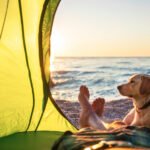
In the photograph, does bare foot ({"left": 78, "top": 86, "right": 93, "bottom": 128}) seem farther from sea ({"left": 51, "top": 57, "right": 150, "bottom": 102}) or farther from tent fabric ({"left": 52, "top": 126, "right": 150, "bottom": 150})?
sea ({"left": 51, "top": 57, "right": 150, "bottom": 102})

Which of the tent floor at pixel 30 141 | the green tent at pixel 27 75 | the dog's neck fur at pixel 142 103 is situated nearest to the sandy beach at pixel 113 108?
the green tent at pixel 27 75

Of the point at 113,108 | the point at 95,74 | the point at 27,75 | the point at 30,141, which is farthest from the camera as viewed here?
the point at 95,74

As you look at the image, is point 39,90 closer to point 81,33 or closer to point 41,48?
point 41,48

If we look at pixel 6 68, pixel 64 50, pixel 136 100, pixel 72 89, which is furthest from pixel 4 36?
pixel 64 50

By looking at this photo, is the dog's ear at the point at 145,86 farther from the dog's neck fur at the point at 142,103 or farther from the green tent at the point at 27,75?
the green tent at the point at 27,75

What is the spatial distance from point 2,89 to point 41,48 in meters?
0.43

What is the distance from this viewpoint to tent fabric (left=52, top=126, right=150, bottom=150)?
5.50 ft

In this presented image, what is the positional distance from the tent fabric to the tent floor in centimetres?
47

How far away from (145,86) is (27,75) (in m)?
0.92

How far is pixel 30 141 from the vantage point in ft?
8.25

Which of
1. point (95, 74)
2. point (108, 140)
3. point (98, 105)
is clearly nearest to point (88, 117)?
point (98, 105)

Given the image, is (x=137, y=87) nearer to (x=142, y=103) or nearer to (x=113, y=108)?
(x=142, y=103)

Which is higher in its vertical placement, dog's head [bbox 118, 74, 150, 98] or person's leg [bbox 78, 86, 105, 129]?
dog's head [bbox 118, 74, 150, 98]

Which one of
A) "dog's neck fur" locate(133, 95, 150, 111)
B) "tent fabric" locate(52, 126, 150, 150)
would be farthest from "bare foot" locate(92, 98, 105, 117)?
"tent fabric" locate(52, 126, 150, 150)
